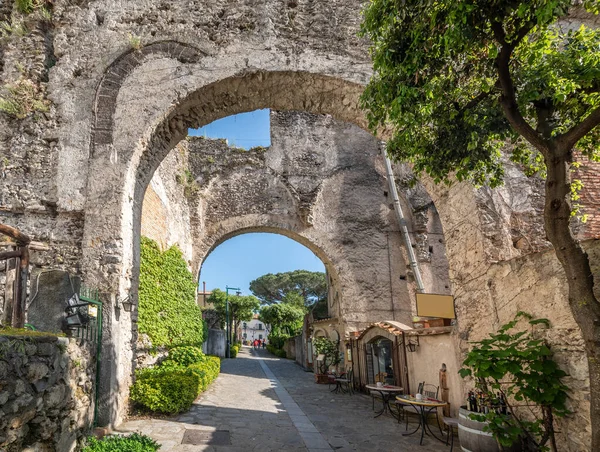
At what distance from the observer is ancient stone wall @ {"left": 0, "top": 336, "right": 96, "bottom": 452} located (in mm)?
2910

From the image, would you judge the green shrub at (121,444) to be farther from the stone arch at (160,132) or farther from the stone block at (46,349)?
the stone block at (46,349)

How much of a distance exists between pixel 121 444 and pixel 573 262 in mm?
4728

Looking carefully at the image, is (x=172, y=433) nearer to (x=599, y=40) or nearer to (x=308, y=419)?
(x=308, y=419)

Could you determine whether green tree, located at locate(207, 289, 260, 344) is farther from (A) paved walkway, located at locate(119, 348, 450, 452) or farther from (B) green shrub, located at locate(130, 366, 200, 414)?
(B) green shrub, located at locate(130, 366, 200, 414)

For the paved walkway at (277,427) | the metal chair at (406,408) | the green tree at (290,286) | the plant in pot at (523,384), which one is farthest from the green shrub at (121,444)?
the green tree at (290,286)

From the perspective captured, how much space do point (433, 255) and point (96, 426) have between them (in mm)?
11872

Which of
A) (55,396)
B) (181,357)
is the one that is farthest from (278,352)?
(55,396)

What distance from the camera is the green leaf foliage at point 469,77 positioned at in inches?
114

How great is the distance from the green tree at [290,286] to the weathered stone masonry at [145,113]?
1168 inches

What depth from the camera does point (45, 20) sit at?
6.64m

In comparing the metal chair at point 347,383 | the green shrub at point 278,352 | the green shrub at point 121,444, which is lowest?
the green shrub at point 278,352

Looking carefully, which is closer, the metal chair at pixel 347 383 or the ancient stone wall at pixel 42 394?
the ancient stone wall at pixel 42 394

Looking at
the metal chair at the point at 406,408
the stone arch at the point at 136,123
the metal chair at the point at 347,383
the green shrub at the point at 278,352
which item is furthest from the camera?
the green shrub at the point at 278,352

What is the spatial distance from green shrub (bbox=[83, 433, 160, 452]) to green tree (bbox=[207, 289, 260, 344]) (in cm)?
2334
